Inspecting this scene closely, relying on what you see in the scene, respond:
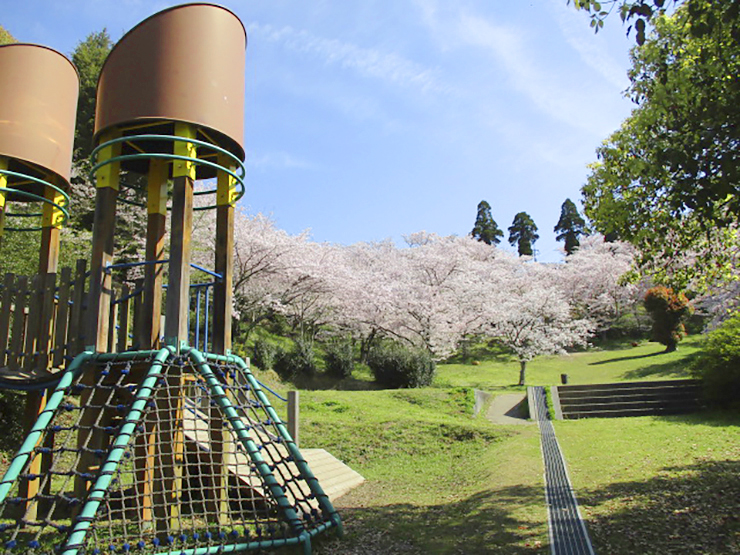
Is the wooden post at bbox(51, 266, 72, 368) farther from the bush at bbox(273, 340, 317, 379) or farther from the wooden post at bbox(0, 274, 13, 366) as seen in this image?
the bush at bbox(273, 340, 317, 379)

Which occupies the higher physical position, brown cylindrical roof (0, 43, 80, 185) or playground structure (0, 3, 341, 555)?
brown cylindrical roof (0, 43, 80, 185)

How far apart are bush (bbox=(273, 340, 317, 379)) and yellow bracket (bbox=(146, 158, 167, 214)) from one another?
1562 centimetres

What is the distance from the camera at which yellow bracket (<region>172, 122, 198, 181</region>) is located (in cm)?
597

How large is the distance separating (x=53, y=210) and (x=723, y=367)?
544 inches

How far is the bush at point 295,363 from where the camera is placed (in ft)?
72.6

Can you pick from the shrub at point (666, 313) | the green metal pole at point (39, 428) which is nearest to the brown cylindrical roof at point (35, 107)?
the green metal pole at point (39, 428)

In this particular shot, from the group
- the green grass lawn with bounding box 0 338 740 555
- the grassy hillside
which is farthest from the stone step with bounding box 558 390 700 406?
the grassy hillside

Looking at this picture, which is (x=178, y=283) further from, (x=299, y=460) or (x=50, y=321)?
(x=299, y=460)

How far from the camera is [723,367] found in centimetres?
1264

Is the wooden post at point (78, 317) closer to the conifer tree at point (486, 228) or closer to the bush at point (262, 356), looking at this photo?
the bush at point (262, 356)

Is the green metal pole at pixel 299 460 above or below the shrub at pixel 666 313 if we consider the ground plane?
below

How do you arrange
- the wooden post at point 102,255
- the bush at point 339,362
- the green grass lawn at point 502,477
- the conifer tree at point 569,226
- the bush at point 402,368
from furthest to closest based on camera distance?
1. the conifer tree at point 569,226
2. the bush at point 339,362
3. the bush at point 402,368
4. the wooden post at point 102,255
5. the green grass lawn at point 502,477

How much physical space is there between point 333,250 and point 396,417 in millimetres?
15235

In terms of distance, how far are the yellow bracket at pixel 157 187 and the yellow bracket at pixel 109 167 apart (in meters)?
0.74
